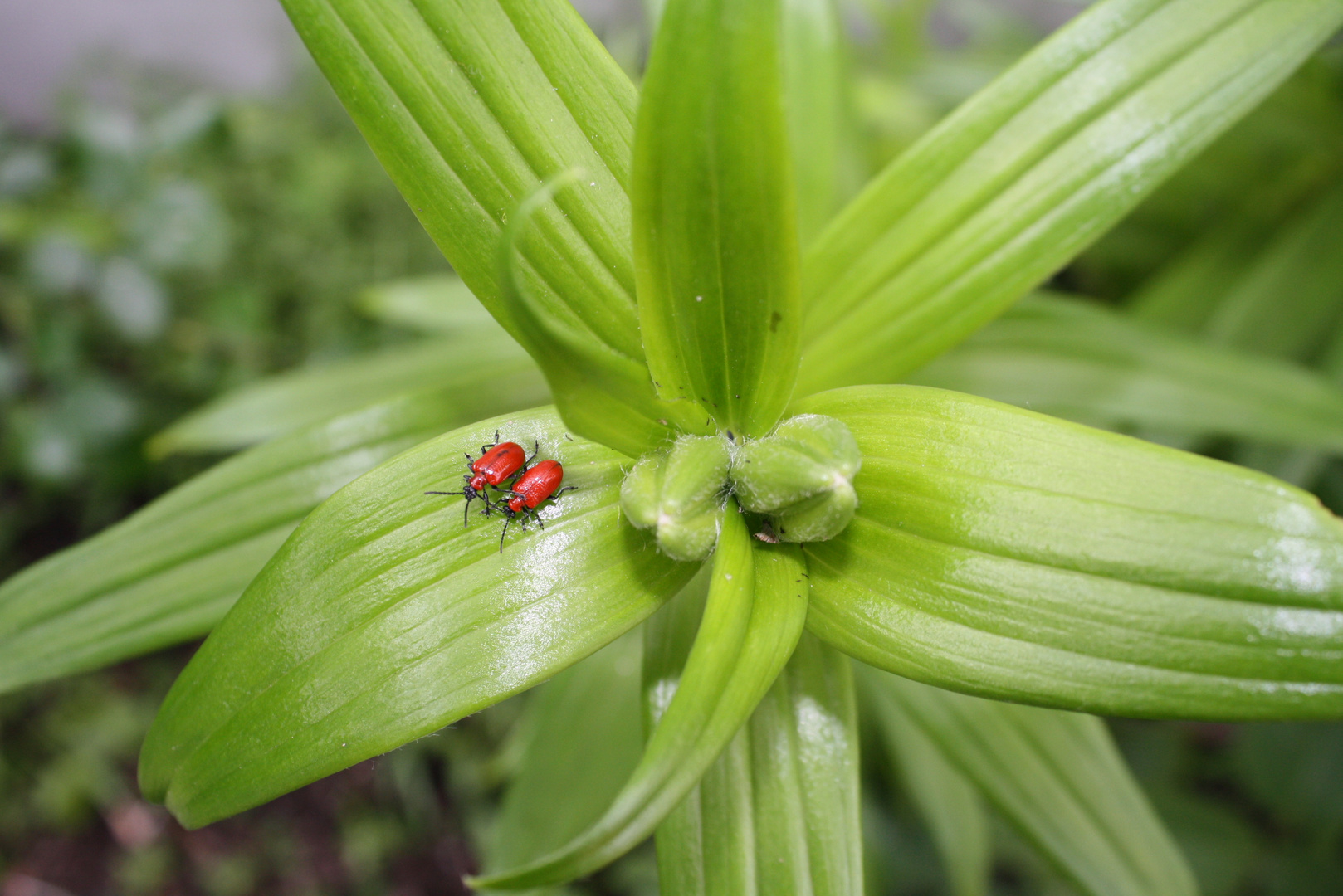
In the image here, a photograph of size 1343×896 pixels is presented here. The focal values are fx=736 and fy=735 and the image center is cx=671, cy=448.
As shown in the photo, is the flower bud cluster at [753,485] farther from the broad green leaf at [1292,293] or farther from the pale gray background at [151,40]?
the pale gray background at [151,40]

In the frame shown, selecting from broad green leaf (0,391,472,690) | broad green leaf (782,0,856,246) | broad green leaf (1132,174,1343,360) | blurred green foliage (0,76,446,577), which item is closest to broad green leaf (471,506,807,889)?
broad green leaf (0,391,472,690)

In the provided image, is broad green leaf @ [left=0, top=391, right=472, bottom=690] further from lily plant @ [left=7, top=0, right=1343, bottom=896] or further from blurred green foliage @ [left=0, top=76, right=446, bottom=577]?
blurred green foliage @ [left=0, top=76, right=446, bottom=577]

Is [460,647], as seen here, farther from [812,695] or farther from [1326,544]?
[1326,544]

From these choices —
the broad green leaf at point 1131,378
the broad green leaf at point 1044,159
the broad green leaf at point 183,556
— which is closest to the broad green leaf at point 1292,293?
the broad green leaf at point 1131,378

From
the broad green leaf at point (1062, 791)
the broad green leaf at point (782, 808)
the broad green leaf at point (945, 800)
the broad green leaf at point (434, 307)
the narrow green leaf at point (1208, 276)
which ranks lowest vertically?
the broad green leaf at point (945, 800)

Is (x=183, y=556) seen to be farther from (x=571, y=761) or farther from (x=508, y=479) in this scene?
(x=571, y=761)

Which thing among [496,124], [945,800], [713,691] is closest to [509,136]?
[496,124]
